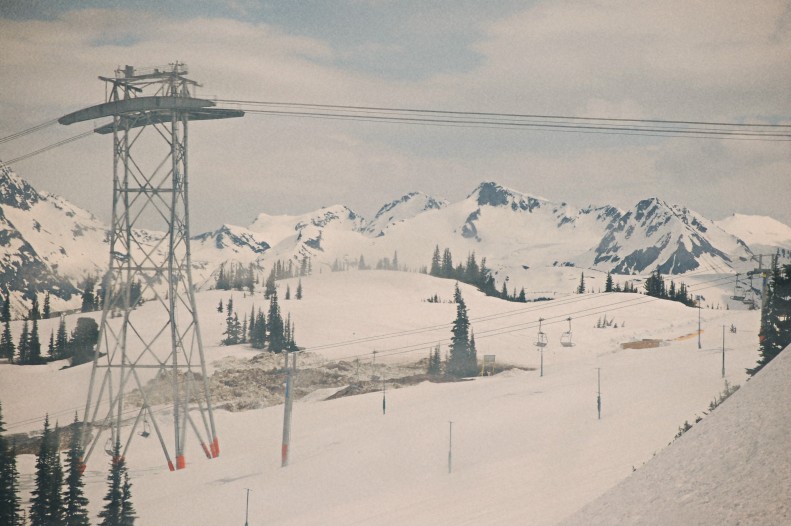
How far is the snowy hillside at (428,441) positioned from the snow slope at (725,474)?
84 cm

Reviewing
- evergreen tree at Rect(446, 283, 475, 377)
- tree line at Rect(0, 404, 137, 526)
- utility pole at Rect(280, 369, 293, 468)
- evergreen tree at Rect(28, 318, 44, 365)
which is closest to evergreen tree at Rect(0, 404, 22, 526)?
tree line at Rect(0, 404, 137, 526)

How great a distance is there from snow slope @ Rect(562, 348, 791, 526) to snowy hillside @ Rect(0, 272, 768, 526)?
0.84m

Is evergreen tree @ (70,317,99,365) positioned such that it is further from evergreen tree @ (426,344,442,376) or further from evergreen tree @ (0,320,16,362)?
evergreen tree @ (426,344,442,376)

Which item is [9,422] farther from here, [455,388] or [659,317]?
[659,317]

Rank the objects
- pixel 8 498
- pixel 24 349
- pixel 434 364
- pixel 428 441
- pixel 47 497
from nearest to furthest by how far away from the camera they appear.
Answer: pixel 8 498, pixel 47 497, pixel 428 441, pixel 434 364, pixel 24 349

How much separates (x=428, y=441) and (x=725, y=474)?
5164 centimetres

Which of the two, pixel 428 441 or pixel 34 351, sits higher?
pixel 428 441

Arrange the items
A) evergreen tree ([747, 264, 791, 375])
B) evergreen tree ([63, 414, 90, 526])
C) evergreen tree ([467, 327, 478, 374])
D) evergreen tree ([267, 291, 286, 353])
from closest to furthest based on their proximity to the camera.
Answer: evergreen tree ([63, 414, 90, 526]), evergreen tree ([747, 264, 791, 375]), evergreen tree ([467, 327, 478, 374]), evergreen tree ([267, 291, 286, 353])

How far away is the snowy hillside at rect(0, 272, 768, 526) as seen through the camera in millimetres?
45594

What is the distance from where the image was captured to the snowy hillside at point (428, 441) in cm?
4559

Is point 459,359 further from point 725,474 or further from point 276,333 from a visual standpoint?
point 725,474

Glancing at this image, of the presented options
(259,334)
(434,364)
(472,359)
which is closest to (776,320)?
(472,359)

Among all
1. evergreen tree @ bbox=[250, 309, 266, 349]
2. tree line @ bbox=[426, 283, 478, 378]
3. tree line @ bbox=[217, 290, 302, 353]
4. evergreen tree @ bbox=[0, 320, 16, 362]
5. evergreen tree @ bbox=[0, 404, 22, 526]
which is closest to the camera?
evergreen tree @ bbox=[0, 404, 22, 526]

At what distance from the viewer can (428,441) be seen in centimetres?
6425
